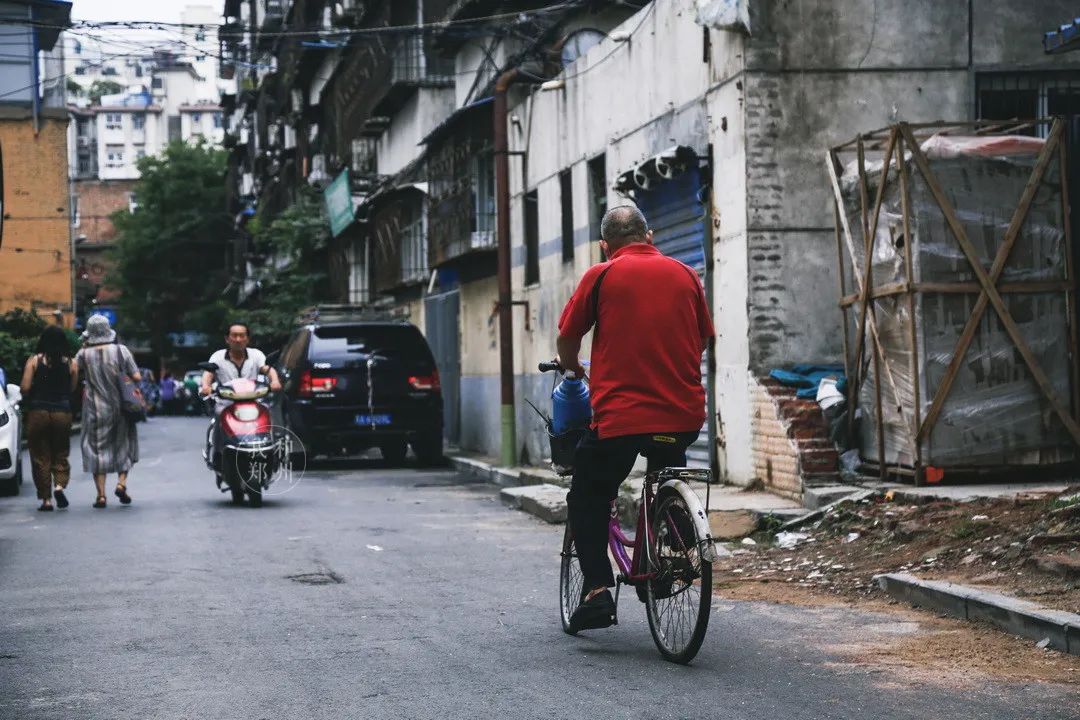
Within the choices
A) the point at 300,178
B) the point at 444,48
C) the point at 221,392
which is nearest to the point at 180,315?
the point at 300,178

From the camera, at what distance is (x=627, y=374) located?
21.8 ft

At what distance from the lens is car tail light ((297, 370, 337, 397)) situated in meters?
20.8

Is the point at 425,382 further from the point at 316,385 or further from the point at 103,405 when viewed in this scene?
the point at 103,405

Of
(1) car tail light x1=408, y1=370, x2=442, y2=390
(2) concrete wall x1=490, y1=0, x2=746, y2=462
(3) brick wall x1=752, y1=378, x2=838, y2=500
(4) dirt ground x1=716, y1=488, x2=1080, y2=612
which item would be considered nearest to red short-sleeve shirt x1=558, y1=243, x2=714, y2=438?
(4) dirt ground x1=716, y1=488, x2=1080, y2=612

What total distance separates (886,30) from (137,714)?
33.4 ft

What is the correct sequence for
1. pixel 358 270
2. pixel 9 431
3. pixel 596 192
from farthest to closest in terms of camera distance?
pixel 358 270 < pixel 596 192 < pixel 9 431

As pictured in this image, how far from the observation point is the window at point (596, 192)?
19.0 metres

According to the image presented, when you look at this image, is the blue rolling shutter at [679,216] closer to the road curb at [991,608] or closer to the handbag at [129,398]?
the handbag at [129,398]

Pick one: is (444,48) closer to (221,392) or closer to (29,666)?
(221,392)

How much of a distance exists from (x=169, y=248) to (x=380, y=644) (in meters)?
72.0

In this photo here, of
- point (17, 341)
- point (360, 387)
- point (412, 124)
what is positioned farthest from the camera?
point (412, 124)

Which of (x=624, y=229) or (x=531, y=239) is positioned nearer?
(x=624, y=229)

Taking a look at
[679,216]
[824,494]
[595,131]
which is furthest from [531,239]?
[824,494]

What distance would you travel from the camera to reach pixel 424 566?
10.3 metres
